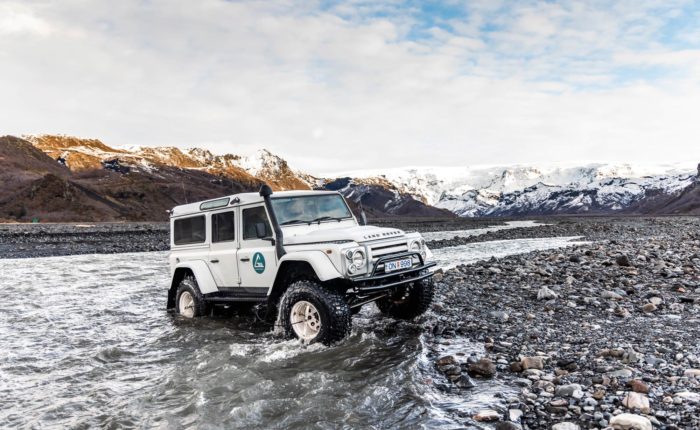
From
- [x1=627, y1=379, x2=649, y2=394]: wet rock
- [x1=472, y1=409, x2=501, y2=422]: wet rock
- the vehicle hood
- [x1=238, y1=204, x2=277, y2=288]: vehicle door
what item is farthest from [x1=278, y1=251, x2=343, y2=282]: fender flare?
[x1=627, y1=379, x2=649, y2=394]: wet rock

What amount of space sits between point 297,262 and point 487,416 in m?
4.45

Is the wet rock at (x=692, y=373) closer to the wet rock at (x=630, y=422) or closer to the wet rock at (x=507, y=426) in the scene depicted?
the wet rock at (x=630, y=422)

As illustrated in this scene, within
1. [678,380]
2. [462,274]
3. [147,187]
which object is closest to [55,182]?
[147,187]

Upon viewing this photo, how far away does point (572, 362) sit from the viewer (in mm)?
7008

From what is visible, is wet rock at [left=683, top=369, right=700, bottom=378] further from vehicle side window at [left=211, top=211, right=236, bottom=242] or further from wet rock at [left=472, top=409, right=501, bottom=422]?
vehicle side window at [left=211, top=211, right=236, bottom=242]

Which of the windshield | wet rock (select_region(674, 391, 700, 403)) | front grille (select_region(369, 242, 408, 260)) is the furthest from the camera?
the windshield

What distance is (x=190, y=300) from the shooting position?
12.0 meters

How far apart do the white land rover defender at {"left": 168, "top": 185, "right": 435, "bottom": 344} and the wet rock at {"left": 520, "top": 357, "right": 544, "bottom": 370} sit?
2.54 m

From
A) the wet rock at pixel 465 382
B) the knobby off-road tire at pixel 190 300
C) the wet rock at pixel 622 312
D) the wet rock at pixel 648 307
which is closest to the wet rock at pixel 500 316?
the wet rock at pixel 622 312

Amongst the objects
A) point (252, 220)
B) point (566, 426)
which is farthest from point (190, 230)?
point (566, 426)

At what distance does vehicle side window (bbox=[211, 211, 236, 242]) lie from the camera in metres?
10.8

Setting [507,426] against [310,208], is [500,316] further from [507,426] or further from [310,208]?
[507,426]

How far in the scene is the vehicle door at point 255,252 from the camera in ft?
31.8

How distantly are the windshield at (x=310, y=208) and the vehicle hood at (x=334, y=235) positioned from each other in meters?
0.29
